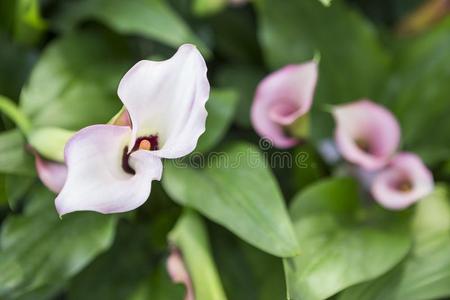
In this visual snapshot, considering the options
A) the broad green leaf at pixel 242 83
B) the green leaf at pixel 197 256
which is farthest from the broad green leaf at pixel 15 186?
the broad green leaf at pixel 242 83

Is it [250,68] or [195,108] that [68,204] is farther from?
[250,68]

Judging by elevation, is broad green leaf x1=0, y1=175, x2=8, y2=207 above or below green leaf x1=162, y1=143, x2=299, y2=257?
below

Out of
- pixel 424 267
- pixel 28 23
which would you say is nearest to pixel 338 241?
pixel 424 267

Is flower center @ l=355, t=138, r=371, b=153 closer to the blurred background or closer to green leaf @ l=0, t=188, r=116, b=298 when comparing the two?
the blurred background

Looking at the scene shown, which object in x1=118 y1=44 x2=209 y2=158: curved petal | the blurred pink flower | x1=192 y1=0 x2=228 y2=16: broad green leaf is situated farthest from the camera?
x1=192 y1=0 x2=228 y2=16: broad green leaf

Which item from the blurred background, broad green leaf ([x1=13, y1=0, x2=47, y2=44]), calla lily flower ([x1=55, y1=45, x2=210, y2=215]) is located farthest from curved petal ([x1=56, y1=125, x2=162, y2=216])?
broad green leaf ([x1=13, y1=0, x2=47, y2=44])

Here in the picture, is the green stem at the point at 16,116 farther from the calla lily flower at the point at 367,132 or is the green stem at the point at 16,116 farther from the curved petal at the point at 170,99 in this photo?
the calla lily flower at the point at 367,132

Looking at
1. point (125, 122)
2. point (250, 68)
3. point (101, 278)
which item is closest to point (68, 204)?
point (125, 122)

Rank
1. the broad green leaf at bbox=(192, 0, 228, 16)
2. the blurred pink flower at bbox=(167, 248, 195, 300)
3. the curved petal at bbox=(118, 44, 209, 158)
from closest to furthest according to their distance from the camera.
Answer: the curved petal at bbox=(118, 44, 209, 158), the blurred pink flower at bbox=(167, 248, 195, 300), the broad green leaf at bbox=(192, 0, 228, 16)

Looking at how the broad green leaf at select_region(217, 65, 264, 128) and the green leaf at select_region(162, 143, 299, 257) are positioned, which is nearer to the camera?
the green leaf at select_region(162, 143, 299, 257)
